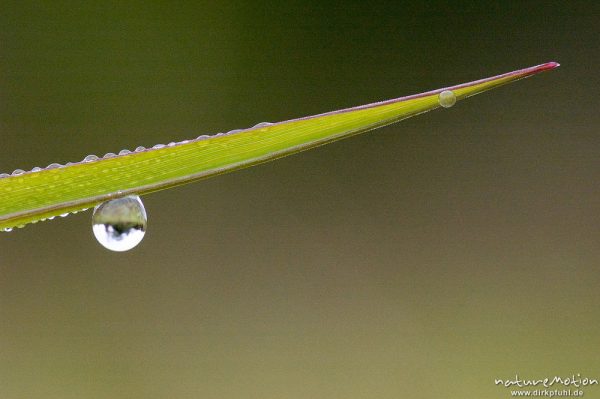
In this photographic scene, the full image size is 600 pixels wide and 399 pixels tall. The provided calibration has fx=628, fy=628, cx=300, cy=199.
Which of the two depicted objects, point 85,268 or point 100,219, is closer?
point 100,219

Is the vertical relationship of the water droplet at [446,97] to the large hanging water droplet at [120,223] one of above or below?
below

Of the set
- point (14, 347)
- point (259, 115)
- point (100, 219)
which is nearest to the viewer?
point (100, 219)

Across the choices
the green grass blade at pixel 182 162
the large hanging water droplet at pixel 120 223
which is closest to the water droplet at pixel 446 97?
the green grass blade at pixel 182 162

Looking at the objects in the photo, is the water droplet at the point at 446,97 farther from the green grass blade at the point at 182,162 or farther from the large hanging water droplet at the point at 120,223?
the large hanging water droplet at the point at 120,223

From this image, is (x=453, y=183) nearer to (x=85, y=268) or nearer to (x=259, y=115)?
(x=259, y=115)

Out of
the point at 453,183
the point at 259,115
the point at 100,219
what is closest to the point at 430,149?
the point at 453,183
